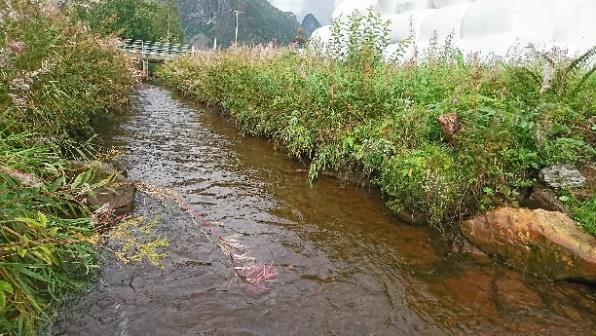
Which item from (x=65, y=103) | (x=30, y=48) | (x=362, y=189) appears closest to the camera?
(x=30, y=48)

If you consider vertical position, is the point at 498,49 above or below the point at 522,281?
above

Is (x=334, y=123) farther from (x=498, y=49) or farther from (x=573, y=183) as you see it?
(x=498, y=49)

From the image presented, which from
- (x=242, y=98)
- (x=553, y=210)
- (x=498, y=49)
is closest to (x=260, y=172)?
(x=242, y=98)

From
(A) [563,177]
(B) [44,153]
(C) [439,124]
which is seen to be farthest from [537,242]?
(B) [44,153]

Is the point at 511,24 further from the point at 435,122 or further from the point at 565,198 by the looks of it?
the point at 565,198

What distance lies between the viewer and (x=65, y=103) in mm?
6082

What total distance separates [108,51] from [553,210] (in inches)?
338

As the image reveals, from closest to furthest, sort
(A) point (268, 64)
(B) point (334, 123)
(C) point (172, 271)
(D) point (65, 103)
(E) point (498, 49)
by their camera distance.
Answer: (C) point (172, 271) → (D) point (65, 103) → (B) point (334, 123) → (A) point (268, 64) → (E) point (498, 49)

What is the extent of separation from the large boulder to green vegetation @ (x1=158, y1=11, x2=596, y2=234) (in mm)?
216

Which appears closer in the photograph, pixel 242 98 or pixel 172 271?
pixel 172 271

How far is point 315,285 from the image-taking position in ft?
13.3

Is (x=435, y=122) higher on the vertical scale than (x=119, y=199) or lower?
higher

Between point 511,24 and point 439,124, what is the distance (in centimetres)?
736

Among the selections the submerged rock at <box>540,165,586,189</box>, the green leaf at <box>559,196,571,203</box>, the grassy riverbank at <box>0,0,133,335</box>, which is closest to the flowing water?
the grassy riverbank at <box>0,0,133,335</box>
